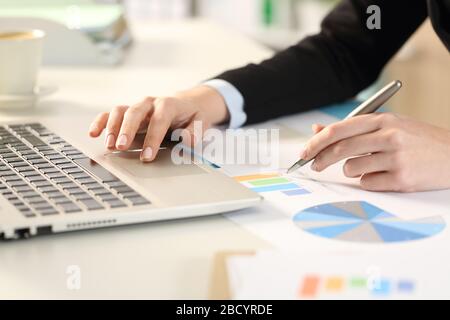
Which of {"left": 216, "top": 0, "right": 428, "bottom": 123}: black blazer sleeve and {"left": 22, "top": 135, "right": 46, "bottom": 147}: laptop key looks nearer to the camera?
{"left": 22, "top": 135, "right": 46, "bottom": 147}: laptop key

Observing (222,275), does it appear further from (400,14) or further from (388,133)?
(400,14)

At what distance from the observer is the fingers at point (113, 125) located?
1022 mm

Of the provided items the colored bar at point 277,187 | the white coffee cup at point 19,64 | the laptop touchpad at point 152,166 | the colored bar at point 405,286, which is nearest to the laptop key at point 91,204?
the laptop touchpad at point 152,166

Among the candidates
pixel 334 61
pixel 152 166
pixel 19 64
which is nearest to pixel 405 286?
pixel 152 166

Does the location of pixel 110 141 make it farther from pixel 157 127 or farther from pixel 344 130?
pixel 344 130

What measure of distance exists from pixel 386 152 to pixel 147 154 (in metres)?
0.28

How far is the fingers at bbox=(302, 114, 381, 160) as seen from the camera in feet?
3.14

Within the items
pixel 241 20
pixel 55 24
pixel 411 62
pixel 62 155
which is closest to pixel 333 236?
pixel 62 155

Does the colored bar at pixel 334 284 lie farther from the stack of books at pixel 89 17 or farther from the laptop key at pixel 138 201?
the stack of books at pixel 89 17

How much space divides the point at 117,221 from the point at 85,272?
0.08m

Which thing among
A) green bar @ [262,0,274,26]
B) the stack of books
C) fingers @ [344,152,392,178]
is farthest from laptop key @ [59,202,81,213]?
green bar @ [262,0,274,26]

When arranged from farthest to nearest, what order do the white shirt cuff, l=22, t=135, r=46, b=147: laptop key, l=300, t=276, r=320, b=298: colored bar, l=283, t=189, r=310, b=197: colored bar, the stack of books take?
the stack of books < the white shirt cuff < l=22, t=135, r=46, b=147: laptop key < l=283, t=189, r=310, b=197: colored bar < l=300, t=276, r=320, b=298: colored bar

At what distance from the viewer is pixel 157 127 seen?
103cm

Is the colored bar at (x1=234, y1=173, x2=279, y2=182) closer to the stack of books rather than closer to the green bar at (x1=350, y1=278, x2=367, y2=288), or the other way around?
the green bar at (x1=350, y1=278, x2=367, y2=288)
